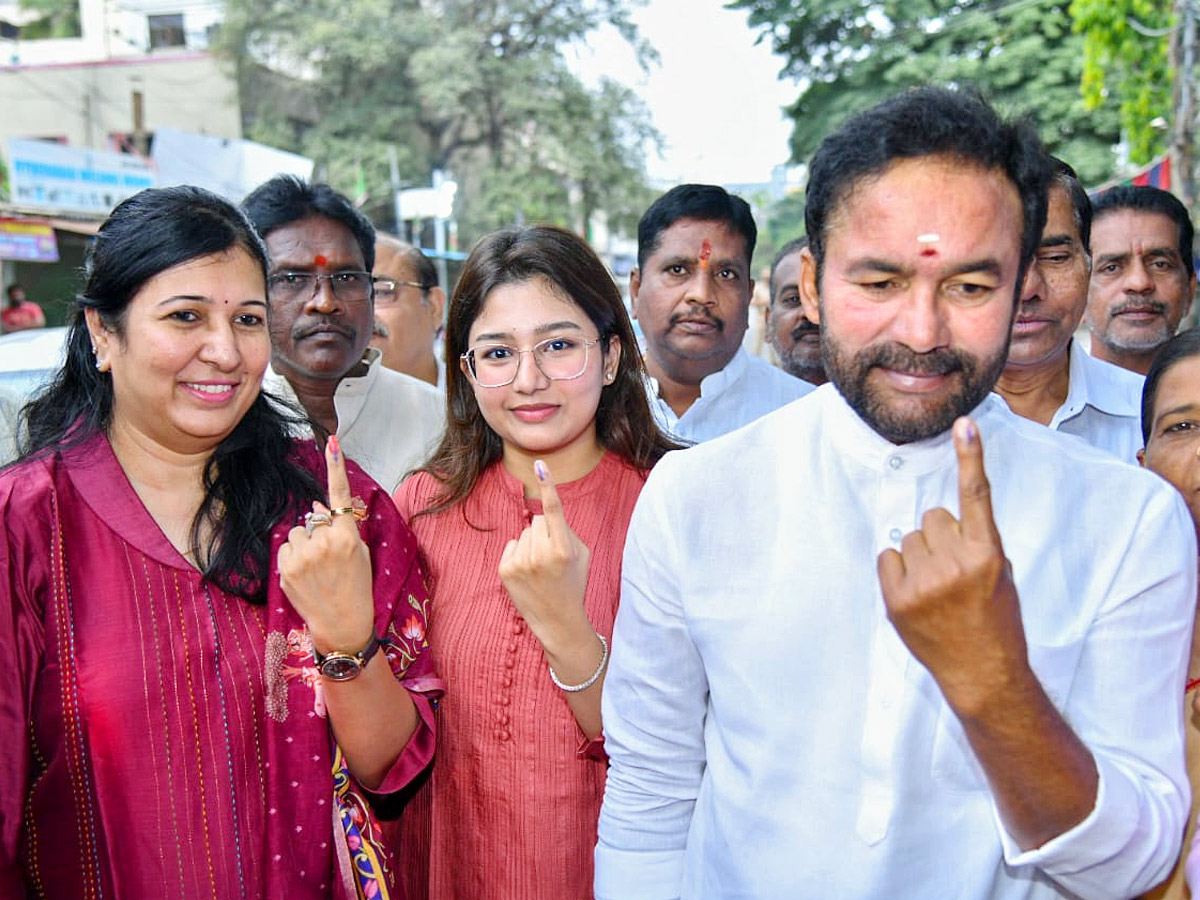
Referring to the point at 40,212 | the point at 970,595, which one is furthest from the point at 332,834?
the point at 40,212

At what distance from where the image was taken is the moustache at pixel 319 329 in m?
3.28

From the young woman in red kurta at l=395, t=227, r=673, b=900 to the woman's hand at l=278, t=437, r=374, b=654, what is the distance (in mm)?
270

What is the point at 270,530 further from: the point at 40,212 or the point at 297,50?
the point at 297,50

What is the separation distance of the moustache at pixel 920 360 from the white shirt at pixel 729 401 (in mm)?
2216

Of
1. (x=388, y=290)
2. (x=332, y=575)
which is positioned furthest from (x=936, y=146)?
(x=388, y=290)

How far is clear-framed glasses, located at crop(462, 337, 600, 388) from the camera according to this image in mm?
2314

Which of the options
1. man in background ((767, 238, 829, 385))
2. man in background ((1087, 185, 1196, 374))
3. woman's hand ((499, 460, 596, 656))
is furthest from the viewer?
man in background ((767, 238, 829, 385))

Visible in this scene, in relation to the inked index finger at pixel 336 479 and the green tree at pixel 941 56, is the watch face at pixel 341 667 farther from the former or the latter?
the green tree at pixel 941 56

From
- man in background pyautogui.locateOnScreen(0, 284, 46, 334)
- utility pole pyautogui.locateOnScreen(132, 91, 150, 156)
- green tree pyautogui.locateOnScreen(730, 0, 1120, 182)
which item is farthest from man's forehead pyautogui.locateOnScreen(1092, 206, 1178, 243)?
utility pole pyautogui.locateOnScreen(132, 91, 150, 156)

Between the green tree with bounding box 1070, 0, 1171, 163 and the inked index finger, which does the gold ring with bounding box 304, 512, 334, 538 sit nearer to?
the inked index finger

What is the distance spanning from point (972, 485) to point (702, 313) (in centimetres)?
254

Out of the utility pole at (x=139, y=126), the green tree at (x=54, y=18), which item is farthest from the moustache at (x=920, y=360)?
the green tree at (x=54, y=18)

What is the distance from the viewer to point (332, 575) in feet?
6.03

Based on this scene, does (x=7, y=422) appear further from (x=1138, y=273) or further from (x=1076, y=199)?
(x=1138, y=273)
